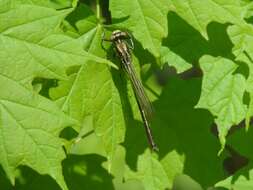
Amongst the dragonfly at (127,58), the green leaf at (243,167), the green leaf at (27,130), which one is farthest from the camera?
the green leaf at (243,167)

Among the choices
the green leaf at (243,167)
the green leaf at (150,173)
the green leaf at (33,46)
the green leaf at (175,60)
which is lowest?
the green leaf at (150,173)

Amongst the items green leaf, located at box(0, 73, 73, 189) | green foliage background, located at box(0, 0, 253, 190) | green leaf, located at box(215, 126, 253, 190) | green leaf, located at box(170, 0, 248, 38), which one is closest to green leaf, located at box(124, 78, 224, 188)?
green foliage background, located at box(0, 0, 253, 190)

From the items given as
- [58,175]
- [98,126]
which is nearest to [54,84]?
[98,126]

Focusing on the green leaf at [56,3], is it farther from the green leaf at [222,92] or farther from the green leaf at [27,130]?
the green leaf at [222,92]

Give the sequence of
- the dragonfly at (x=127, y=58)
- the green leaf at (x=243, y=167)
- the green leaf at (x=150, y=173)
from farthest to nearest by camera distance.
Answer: the green leaf at (x=150, y=173) → the green leaf at (x=243, y=167) → the dragonfly at (x=127, y=58)

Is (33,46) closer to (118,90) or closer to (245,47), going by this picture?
(118,90)

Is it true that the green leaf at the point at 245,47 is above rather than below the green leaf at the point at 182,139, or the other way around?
above

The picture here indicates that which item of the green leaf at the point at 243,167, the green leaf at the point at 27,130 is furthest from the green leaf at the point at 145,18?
the green leaf at the point at 243,167

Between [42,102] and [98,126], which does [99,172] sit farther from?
[42,102]
